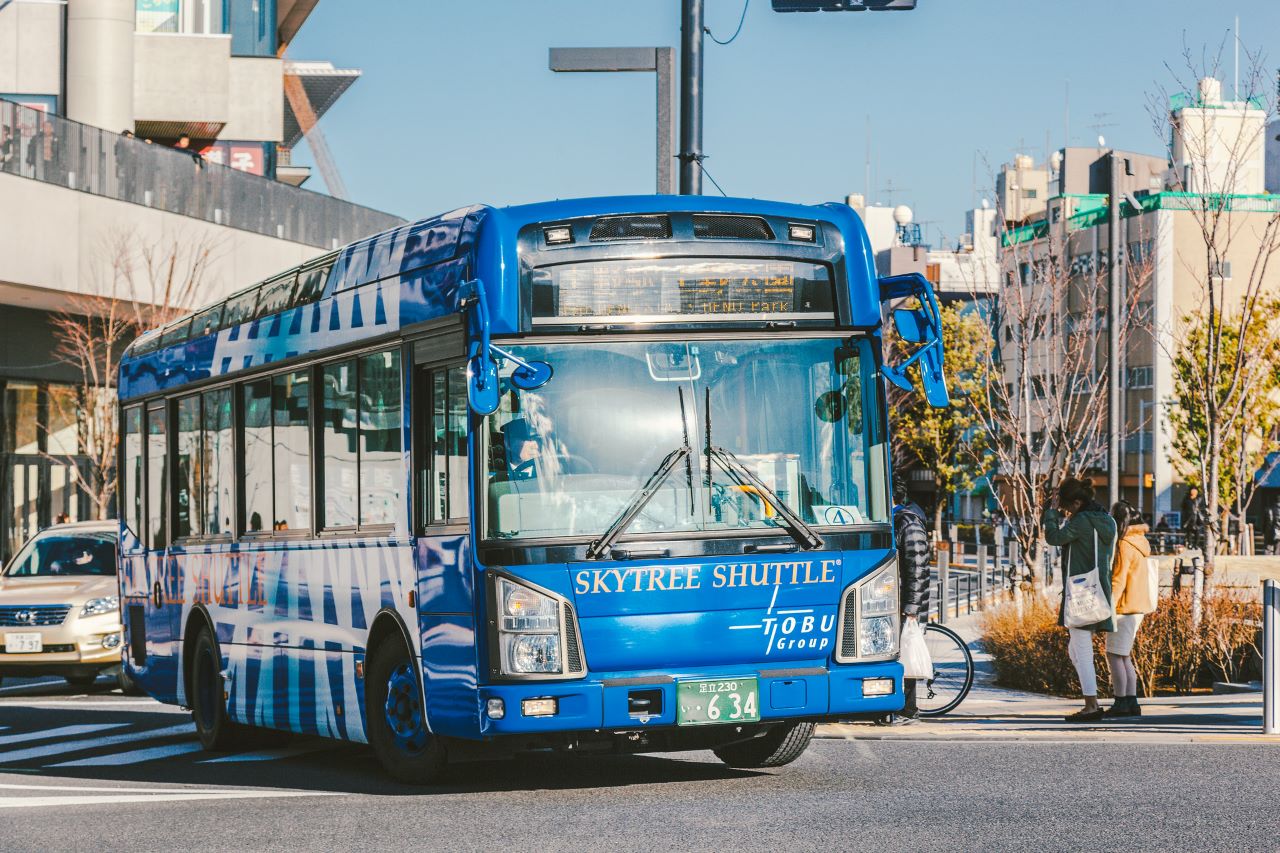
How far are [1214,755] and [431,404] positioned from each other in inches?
200

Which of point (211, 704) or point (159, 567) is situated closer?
point (211, 704)

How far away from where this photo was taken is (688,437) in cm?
974

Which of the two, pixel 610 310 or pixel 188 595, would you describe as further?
pixel 188 595

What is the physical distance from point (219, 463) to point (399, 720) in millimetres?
3313

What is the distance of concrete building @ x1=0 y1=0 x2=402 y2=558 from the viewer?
103ft

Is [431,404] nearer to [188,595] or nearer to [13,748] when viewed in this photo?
[188,595]

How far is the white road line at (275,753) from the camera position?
43.5ft

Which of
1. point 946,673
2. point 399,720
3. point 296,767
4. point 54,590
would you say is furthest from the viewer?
point 54,590

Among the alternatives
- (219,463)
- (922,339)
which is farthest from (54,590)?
(922,339)

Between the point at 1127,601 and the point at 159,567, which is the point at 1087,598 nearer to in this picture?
the point at 1127,601

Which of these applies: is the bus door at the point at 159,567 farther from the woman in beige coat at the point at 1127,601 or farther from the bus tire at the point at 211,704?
the woman in beige coat at the point at 1127,601

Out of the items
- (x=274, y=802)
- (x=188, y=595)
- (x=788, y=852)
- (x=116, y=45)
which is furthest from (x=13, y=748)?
(x=116, y=45)

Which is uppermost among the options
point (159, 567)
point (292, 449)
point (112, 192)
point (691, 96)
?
point (112, 192)

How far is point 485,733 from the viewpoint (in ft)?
31.2
